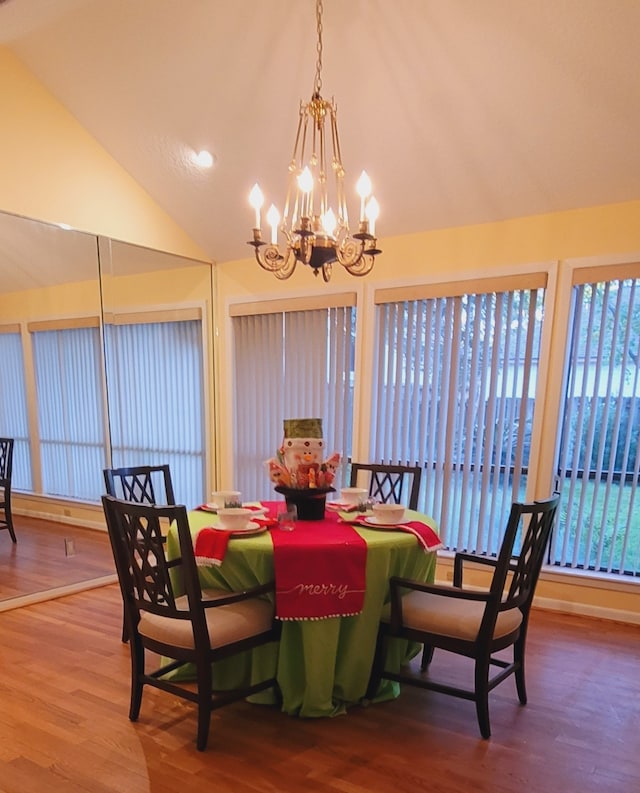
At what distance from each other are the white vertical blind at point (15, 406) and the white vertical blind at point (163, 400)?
69 centimetres

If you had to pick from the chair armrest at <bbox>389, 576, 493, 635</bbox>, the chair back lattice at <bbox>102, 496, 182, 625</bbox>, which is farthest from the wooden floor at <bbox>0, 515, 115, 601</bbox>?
the chair armrest at <bbox>389, 576, 493, 635</bbox>

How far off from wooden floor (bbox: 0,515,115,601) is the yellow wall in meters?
2.16

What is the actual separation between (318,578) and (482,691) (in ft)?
2.61

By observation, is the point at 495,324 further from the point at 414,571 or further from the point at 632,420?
the point at 414,571

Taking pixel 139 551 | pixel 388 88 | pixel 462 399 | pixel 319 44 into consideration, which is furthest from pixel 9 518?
pixel 388 88

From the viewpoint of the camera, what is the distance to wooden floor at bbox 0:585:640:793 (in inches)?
71.1

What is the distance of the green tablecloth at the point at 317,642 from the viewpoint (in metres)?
2.09

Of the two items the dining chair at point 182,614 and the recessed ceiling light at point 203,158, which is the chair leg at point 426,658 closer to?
the dining chair at point 182,614

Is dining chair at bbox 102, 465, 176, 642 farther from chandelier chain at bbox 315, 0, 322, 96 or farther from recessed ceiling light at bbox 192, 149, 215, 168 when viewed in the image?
chandelier chain at bbox 315, 0, 322, 96

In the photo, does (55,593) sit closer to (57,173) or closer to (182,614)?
(182,614)

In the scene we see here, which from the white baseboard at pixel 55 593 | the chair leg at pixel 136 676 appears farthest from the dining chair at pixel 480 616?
the white baseboard at pixel 55 593

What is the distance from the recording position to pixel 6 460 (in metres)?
3.31

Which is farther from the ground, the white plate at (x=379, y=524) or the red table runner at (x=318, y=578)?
the white plate at (x=379, y=524)

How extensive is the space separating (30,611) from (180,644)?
74.2 inches
